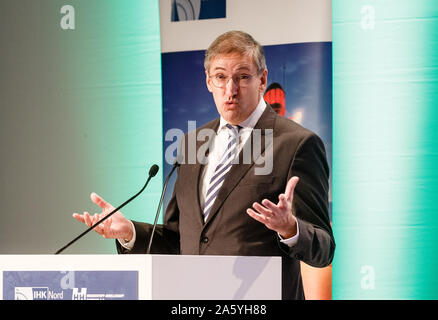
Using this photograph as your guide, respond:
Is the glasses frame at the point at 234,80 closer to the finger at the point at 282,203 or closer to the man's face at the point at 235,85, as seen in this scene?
the man's face at the point at 235,85

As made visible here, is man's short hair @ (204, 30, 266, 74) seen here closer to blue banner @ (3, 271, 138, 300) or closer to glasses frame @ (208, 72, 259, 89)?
glasses frame @ (208, 72, 259, 89)

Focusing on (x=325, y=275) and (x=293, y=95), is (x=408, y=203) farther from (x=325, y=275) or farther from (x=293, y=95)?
(x=293, y=95)

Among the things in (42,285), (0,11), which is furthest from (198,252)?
(0,11)

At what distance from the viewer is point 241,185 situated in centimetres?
242

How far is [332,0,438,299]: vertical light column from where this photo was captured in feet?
10.8

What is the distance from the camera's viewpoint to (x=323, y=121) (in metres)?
3.34

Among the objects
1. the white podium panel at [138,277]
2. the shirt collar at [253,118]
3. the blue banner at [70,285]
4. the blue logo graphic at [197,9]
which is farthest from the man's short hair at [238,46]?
the blue banner at [70,285]

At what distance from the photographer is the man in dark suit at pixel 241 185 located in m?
2.30

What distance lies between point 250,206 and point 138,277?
978mm

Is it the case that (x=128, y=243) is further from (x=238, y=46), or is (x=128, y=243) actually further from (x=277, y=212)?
(x=238, y=46)

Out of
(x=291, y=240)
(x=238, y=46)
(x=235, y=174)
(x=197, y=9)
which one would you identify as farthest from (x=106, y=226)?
(x=197, y=9)

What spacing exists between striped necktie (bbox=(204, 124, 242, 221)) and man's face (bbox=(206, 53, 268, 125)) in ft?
0.25

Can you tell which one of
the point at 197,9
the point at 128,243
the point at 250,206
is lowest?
the point at 128,243

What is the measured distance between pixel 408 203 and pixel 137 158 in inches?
69.1
